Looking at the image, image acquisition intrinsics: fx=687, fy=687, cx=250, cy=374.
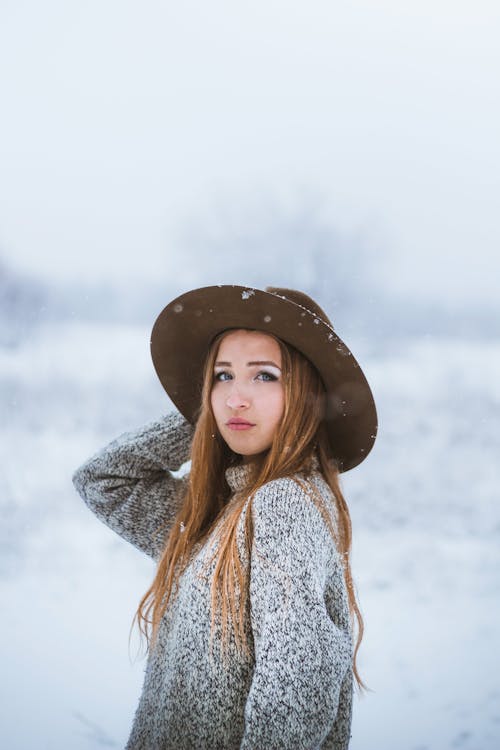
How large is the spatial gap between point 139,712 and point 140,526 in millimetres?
474

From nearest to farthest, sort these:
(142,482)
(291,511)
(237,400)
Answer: (291,511)
(237,400)
(142,482)

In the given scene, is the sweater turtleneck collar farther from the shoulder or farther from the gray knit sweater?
the shoulder

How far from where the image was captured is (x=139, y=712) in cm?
161

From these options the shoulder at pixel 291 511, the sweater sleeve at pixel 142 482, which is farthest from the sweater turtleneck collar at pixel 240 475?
the sweater sleeve at pixel 142 482

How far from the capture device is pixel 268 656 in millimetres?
1174

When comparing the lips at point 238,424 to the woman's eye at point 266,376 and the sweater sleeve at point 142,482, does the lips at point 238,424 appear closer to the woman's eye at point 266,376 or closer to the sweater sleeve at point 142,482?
the woman's eye at point 266,376

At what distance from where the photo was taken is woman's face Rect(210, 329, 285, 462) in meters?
1.52

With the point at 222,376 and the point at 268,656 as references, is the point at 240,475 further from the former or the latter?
the point at 268,656

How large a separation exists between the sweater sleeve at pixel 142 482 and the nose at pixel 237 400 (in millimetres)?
377

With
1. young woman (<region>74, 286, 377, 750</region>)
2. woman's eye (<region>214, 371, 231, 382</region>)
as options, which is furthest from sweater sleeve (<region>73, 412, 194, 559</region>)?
woman's eye (<region>214, 371, 231, 382</region>)

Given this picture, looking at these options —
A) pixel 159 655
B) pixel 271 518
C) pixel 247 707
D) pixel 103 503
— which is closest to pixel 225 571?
pixel 271 518

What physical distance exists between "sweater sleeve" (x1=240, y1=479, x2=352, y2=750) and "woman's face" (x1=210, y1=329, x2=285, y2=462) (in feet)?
0.68

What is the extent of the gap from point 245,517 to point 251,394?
28 cm

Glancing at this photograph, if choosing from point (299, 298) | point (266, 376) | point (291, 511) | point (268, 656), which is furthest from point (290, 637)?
point (299, 298)
